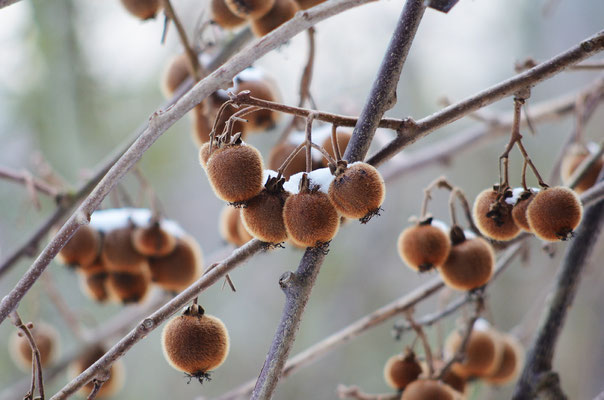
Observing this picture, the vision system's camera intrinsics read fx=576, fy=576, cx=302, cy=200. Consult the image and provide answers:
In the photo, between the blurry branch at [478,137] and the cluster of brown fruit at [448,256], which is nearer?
the cluster of brown fruit at [448,256]

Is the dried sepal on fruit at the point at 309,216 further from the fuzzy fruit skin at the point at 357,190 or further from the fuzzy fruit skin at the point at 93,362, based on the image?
the fuzzy fruit skin at the point at 93,362

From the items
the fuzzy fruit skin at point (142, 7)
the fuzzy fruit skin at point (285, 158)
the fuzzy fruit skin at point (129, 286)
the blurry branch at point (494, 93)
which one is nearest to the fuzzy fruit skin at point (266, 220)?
the blurry branch at point (494, 93)

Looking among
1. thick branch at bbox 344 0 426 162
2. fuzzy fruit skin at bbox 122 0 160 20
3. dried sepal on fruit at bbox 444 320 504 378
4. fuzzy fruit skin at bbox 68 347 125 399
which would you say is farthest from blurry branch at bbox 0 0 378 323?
fuzzy fruit skin at bbox 68 347 125 399

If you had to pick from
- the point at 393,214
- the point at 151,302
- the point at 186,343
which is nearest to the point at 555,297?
the point at 186,343

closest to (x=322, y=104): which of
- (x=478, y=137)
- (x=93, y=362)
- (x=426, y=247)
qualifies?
(x=478, y=137)

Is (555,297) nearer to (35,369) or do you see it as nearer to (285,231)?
(285,231)

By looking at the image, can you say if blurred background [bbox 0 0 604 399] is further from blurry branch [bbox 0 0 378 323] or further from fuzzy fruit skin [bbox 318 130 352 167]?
blurry branch [bbox 0 0 378 323]
